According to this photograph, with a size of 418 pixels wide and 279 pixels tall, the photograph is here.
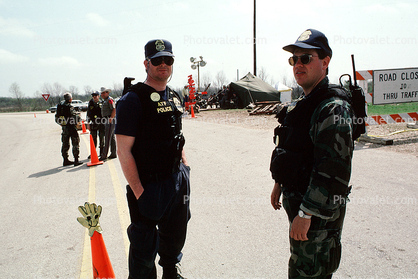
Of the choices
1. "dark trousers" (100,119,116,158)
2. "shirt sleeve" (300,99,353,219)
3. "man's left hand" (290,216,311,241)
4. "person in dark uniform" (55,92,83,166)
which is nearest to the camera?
"shirt sleeve" (300,99,353,219)

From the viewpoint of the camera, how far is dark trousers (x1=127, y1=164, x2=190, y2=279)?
2168mm

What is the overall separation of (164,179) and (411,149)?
7082 mm

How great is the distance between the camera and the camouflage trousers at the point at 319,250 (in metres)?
1.70

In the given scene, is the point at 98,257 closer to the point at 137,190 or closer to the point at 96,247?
the point at 96,247

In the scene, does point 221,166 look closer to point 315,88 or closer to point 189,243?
point 189,243

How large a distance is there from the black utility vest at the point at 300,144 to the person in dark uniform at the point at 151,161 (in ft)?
2.96

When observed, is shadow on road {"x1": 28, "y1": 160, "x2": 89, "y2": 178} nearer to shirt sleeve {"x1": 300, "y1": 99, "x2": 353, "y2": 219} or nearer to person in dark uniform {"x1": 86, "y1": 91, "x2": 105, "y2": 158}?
person in dark uniform {"x1": 86, "y1": 91, "x2": 105, "y2": 158}

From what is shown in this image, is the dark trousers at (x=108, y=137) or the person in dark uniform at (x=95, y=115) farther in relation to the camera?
the person in dark uniform at (x=95, y=115)

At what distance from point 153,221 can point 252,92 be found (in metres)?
22.1

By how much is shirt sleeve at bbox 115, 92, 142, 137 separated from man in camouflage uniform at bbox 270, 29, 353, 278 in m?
1.08

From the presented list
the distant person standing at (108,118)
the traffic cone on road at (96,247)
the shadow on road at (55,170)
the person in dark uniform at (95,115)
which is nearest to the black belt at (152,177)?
the traffic cone on road at (96,247)

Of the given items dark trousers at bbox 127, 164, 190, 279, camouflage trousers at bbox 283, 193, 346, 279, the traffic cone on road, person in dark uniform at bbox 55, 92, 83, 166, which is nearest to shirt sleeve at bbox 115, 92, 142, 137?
dark trousers at bbox 127, 164, 190, 279

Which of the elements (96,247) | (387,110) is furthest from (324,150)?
(387,110)

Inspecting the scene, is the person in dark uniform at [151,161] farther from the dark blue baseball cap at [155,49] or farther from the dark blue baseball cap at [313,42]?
the dark blue baseball cap at [313,42]
